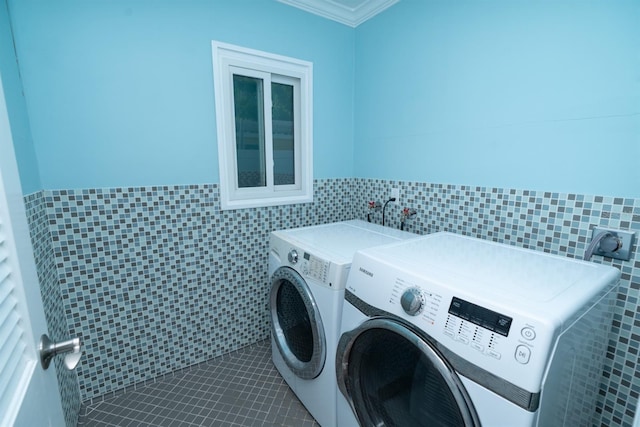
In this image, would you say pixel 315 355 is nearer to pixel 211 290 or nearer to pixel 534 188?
pixel 211 290

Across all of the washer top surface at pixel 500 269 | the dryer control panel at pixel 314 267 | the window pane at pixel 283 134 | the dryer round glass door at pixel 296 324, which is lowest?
the dryer round glass door at pixel 296 324

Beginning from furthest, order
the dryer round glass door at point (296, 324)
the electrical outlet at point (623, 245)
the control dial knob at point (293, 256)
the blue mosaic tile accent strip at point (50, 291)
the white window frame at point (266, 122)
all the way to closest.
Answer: the white window frame at point (266, 122) → the control dial knob at point (293, 256) → the dryer round glass door at point (296, 324) → the blue mosaic tile accent strip at point (50, 291) → the electrical outlet at point (623, 245)

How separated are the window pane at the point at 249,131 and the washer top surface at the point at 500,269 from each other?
3.84ft

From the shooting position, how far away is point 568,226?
1205 mm

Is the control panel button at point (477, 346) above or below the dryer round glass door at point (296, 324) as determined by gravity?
above

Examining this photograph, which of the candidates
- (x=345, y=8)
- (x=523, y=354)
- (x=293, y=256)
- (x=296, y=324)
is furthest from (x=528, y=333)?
(x=345, y=8)

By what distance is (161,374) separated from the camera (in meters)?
1.76

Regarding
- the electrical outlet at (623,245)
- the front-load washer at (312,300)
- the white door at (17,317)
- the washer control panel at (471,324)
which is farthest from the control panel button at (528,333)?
the white door at (17,317)

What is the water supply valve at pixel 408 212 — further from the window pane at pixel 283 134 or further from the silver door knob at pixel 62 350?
the silver door knob at pixel 62 350

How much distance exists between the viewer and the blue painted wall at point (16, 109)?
112cm

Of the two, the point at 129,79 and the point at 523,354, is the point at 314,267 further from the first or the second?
the point at 129,79

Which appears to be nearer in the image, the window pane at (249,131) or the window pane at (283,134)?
the window pane at (249,131)

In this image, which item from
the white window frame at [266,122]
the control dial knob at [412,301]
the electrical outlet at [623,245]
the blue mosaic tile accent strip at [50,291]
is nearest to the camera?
the control dial knob at [412,301]

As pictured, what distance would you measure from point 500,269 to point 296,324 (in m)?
1.01
